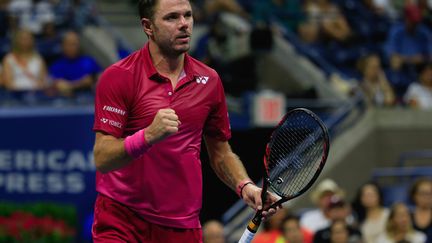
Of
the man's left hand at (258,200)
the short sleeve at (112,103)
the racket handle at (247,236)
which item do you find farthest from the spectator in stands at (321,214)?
the short sleeve at (112,103)

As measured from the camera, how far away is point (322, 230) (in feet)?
34.9

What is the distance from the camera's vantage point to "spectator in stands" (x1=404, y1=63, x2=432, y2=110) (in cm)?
Result: 1448

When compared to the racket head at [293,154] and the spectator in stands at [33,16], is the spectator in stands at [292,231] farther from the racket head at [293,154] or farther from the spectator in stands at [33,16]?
the spectator in stands at [33,16]

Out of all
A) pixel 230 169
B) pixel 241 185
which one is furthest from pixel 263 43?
pixel 241 185

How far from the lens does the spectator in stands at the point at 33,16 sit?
13.6 m

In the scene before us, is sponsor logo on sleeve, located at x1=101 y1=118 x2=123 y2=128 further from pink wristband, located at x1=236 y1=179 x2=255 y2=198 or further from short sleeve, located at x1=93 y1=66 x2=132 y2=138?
pink wristband, located at x1=236 y1=179 x2=255 y2=198

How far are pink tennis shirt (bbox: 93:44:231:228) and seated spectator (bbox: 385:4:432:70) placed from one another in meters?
9.79

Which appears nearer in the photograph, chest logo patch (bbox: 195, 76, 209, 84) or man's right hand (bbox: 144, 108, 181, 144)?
man's right hand (bbox: 144, 108, 181, 144)

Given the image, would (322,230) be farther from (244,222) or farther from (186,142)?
(186,142)

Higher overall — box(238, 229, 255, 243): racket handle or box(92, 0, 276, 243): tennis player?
box(92, 0, 276, 243): tennis player

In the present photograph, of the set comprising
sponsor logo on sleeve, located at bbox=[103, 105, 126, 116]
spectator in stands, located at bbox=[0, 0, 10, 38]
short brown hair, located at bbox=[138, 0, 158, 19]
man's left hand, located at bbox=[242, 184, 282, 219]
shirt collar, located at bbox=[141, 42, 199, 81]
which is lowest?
spectator in stands, located at bbox=[0, 0, 10, 38]

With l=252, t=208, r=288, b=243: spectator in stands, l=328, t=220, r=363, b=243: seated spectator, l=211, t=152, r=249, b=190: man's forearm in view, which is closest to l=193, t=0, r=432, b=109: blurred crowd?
l=252, t=208, r=288, b=243: spectator in stands

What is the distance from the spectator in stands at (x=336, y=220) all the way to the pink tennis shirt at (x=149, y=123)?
4660mm

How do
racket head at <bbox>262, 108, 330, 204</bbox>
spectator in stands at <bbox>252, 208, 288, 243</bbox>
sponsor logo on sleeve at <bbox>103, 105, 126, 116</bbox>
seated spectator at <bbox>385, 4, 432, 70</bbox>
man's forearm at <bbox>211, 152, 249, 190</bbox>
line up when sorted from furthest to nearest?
seated spectator at <bbox>385, 4, 432, 70</bbox> → spectator in stands at <bbox>252, 208, 288, 243</bbox> → man's forearm at <bbox>211, 152, 249, 190</bbox> → racket head at <bbox>262, 108, 330, 204</bbox> → sponsor logo on sleeve at <bbox>103, 105, 126, 116</bbox>
